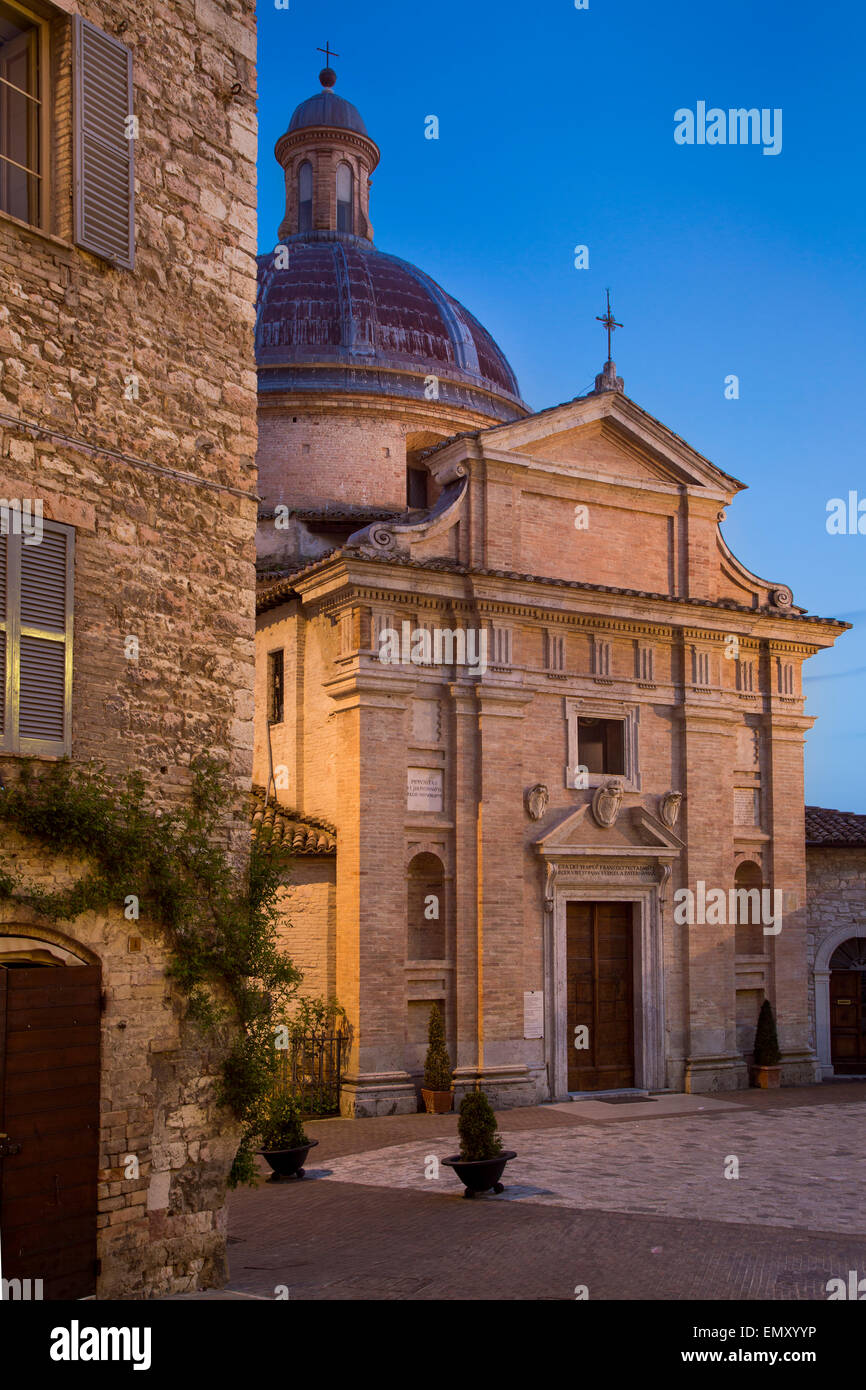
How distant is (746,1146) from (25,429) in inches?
510

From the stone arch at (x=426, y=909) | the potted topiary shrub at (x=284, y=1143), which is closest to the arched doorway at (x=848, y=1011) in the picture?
the stone arch at (x=426, y=909)

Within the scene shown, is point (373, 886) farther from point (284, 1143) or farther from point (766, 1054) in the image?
point (766, 1054)

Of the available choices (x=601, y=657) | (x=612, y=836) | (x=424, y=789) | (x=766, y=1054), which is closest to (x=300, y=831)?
(x=424, y=789)

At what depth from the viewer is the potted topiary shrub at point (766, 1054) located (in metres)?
22.5

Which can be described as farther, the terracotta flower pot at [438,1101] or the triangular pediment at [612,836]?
the triangular pediment at [612,836]

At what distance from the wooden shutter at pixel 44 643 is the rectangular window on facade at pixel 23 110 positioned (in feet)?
7.53

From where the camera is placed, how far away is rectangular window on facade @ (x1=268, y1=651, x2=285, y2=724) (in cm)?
2225

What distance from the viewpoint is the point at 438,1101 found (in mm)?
18812

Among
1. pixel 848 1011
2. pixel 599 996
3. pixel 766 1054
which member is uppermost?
pixel 599 996

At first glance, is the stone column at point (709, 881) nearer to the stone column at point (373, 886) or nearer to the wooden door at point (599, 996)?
the wooden door at point (599, 996)

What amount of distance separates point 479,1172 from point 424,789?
731cm

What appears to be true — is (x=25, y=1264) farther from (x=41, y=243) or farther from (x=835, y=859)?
(x=835, y=859)
